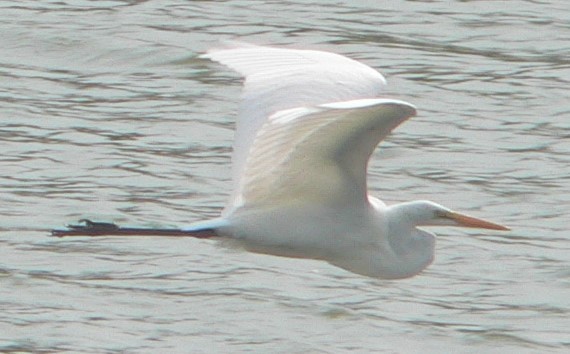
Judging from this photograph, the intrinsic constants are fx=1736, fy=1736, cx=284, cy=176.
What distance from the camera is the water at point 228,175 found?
331 inches

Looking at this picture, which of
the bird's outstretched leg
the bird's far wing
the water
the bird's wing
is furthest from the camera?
the water

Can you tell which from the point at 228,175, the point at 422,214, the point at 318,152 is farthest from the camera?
the point at 228,175


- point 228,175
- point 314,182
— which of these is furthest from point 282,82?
point 228,175

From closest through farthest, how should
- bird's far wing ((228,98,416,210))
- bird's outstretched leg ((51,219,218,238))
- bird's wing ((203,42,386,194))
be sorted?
1. bird's far wing ((228,98,416,210))
2. bird's wing ((203,42,386,194))
3. bird's outstretched leg ((51,219,218,238))

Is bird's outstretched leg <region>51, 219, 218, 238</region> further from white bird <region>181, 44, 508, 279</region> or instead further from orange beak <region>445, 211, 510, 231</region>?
orange beak <region>445, 211, 510, 231</region>

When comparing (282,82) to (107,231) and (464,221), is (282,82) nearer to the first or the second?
(107,231)

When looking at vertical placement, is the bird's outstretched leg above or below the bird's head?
below

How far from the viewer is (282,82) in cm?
649

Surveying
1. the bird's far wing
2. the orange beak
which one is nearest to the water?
the orange beak

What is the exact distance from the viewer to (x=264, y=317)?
27.9 ft

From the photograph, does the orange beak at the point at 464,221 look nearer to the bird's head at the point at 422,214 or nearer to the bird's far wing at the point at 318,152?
the bird's head at the point at 422,214

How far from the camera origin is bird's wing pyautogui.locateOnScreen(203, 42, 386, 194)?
20.6 feet

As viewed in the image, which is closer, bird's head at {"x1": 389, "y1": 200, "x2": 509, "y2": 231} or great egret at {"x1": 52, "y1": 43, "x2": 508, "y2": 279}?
great egret at {"x1": 52, "y1": 43, "x2": 508, "y2": 279}

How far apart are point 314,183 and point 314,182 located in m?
0.02
